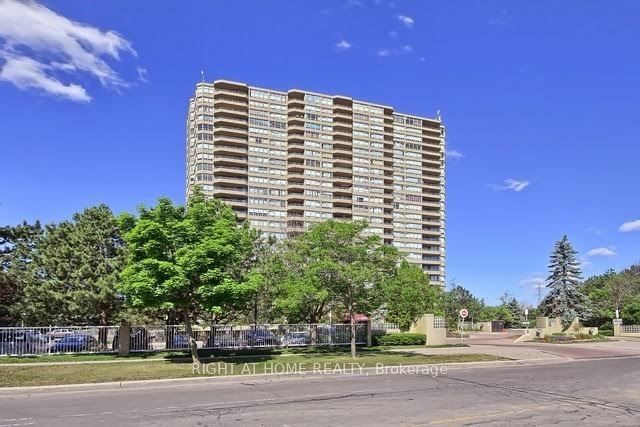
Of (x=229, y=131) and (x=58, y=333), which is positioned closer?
(x=58, y=333)

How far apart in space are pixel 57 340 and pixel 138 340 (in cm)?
346

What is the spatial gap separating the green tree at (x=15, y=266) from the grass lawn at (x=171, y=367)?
737 centimetres

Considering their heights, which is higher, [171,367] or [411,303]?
[411,303]

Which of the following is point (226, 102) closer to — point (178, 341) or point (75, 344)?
point (178, 341)

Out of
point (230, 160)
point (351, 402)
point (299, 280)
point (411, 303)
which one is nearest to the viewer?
point (351, 402)

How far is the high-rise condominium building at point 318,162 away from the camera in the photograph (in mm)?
119750

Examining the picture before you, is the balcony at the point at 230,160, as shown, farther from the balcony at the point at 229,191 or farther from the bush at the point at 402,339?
the bush at the point at 402,339

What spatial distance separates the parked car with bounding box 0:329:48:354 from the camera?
24828 millimetres

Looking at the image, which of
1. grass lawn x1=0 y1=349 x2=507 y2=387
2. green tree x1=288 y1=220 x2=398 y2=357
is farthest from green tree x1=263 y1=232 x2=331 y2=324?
grass lawn x1=0 y1=349 x2=507 y2=387

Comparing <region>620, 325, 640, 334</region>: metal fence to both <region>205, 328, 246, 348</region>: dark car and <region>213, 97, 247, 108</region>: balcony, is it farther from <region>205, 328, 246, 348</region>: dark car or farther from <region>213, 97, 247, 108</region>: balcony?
<region>213, 97, 247, 108</region>: balcony

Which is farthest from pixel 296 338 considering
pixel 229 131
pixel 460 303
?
pixel 229 131

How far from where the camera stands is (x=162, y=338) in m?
27.5

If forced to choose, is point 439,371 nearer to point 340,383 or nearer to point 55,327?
point 340,383

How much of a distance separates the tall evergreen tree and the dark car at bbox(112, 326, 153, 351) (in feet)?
127
